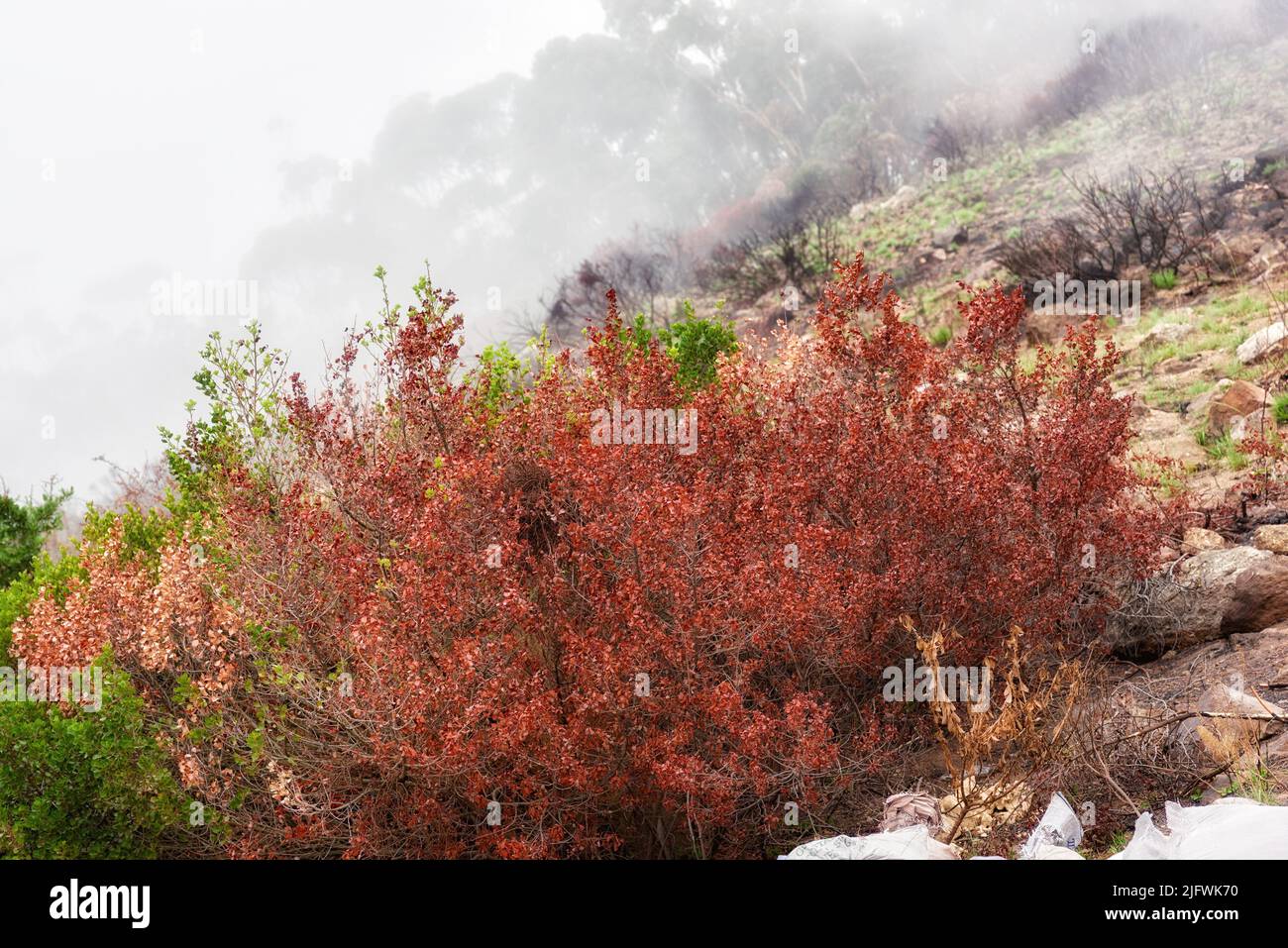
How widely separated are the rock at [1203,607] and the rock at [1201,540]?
653mm

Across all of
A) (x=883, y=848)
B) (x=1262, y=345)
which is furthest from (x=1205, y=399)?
(x=883, y=848)

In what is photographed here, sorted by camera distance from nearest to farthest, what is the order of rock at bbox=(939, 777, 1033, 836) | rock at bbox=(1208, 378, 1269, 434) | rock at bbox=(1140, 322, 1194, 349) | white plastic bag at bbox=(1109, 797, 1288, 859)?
white plastic bag at bbox=(1109, 797, 1288, 859) → rock at bbox=(939, 777, 1033, 836) → rock at bbox=(1208, 378, 1269, 434) → rock at bbox=(1140, 322, 1194, 349)

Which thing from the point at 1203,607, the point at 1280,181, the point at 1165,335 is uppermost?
the point at 1280,181

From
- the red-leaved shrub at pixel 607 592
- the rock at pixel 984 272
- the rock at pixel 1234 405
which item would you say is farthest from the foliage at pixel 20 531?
the rock at pixel 984 272

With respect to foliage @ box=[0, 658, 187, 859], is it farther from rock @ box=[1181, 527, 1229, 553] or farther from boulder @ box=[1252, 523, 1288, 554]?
boulder @ box=[1252, 523, 1288, 554]

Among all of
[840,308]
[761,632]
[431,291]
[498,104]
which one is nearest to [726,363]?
[840,308]

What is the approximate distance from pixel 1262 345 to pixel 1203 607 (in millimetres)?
5080

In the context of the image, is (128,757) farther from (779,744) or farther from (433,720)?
(779,744)

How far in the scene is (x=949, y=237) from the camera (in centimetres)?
1980

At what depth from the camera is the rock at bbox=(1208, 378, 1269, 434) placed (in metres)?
8.54

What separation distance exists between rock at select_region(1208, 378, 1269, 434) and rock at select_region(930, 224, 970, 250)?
11.0 meters

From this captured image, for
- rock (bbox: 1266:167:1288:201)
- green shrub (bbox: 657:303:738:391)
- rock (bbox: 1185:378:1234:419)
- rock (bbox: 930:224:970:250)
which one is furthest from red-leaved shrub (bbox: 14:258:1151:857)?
rock (bbox: 930:224:970:250)

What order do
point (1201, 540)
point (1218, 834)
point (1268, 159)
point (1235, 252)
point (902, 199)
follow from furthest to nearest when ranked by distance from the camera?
point (902, 199) < point (1268, 159) < point (1235, 252) < point (1201, 540) < point (1218, 834)

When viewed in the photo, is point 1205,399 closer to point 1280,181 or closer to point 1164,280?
point 1164,280
